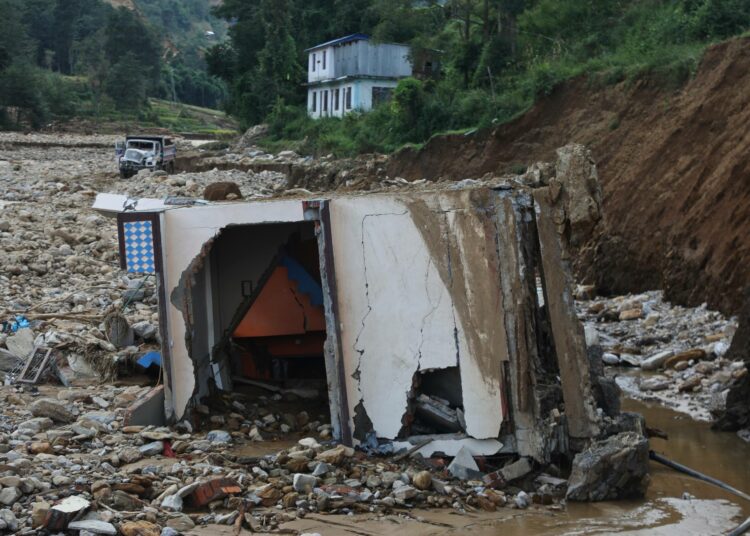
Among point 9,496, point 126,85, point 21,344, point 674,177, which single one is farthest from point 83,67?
point 9,496

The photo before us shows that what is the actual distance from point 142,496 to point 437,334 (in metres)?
2.63

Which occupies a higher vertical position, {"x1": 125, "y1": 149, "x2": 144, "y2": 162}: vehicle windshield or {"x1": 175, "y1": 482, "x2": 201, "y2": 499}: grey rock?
{"x1": 125, "y1": 149, "x2": 144, "y2": 162}: vehicle windshield

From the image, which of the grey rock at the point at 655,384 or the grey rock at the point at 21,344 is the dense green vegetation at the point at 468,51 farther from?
the grey rock at the point at 21,344

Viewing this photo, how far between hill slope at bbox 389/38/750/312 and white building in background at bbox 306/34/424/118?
21.1m

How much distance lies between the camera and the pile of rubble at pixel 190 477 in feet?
20.8

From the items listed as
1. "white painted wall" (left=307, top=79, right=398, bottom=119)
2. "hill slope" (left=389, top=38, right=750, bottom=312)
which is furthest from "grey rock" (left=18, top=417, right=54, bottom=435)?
"white painted wall" (left=307, top=79, right=398, bottom=119)

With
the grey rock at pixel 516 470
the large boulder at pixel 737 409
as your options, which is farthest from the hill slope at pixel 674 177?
the grey rock at pixel 516 470

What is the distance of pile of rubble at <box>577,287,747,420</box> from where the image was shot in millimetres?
11344

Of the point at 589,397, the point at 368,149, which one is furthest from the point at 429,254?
the point at 368,149

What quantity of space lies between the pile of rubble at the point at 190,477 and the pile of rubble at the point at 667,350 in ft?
13.6

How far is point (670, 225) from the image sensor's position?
1616 centimetres

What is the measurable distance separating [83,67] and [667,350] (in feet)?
233

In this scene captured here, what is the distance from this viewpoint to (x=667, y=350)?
13.0 metres

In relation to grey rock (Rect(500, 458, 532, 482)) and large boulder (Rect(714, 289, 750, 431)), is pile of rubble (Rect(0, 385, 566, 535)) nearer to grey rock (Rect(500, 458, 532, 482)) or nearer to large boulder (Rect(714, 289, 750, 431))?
grey rock (Rect(500, 458, 532, 482))
